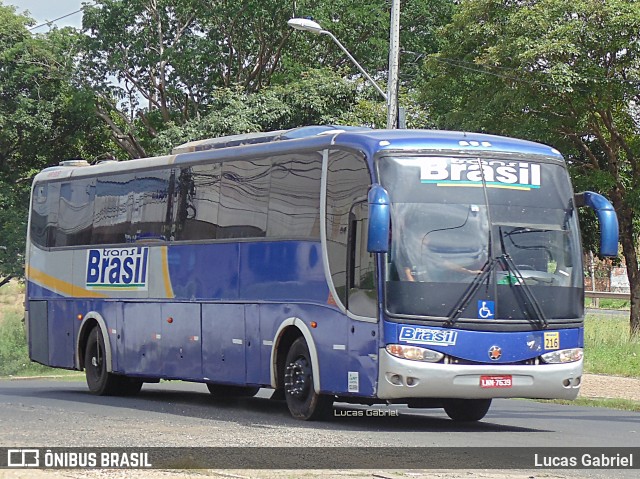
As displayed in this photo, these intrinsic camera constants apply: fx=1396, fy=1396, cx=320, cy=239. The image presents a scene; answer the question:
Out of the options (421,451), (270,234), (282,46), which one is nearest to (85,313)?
(270,234)

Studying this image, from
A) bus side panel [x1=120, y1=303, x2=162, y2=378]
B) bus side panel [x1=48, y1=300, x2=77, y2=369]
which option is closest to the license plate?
bus side panel [x1=120, y1=303, x2=162, y2=378]

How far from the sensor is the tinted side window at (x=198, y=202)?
18969 mm

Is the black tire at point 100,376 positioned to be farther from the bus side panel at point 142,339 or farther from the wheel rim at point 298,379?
the wheel rim at point 298,379

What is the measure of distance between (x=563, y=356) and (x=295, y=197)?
3.79 metres

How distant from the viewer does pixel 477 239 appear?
15453mm

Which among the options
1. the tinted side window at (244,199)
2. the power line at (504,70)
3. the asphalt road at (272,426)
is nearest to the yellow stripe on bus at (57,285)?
the asphalt road at (272,426)

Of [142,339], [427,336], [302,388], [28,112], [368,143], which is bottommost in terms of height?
[302,388]

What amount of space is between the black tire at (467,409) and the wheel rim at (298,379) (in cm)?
170

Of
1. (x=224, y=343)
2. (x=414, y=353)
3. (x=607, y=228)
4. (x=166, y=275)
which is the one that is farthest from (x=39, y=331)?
(x=607, y=228)

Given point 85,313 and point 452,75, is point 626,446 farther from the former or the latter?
point 452,75

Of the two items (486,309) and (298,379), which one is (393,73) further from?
(486,309)

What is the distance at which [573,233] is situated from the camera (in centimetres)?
1612

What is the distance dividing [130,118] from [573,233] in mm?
36406

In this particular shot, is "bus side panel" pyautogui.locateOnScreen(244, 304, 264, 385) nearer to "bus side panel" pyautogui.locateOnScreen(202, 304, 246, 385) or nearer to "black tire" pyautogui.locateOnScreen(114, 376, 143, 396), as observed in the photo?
"bus side panel" pyautogui.locateOnScreen(202, 304, 246, 385)
